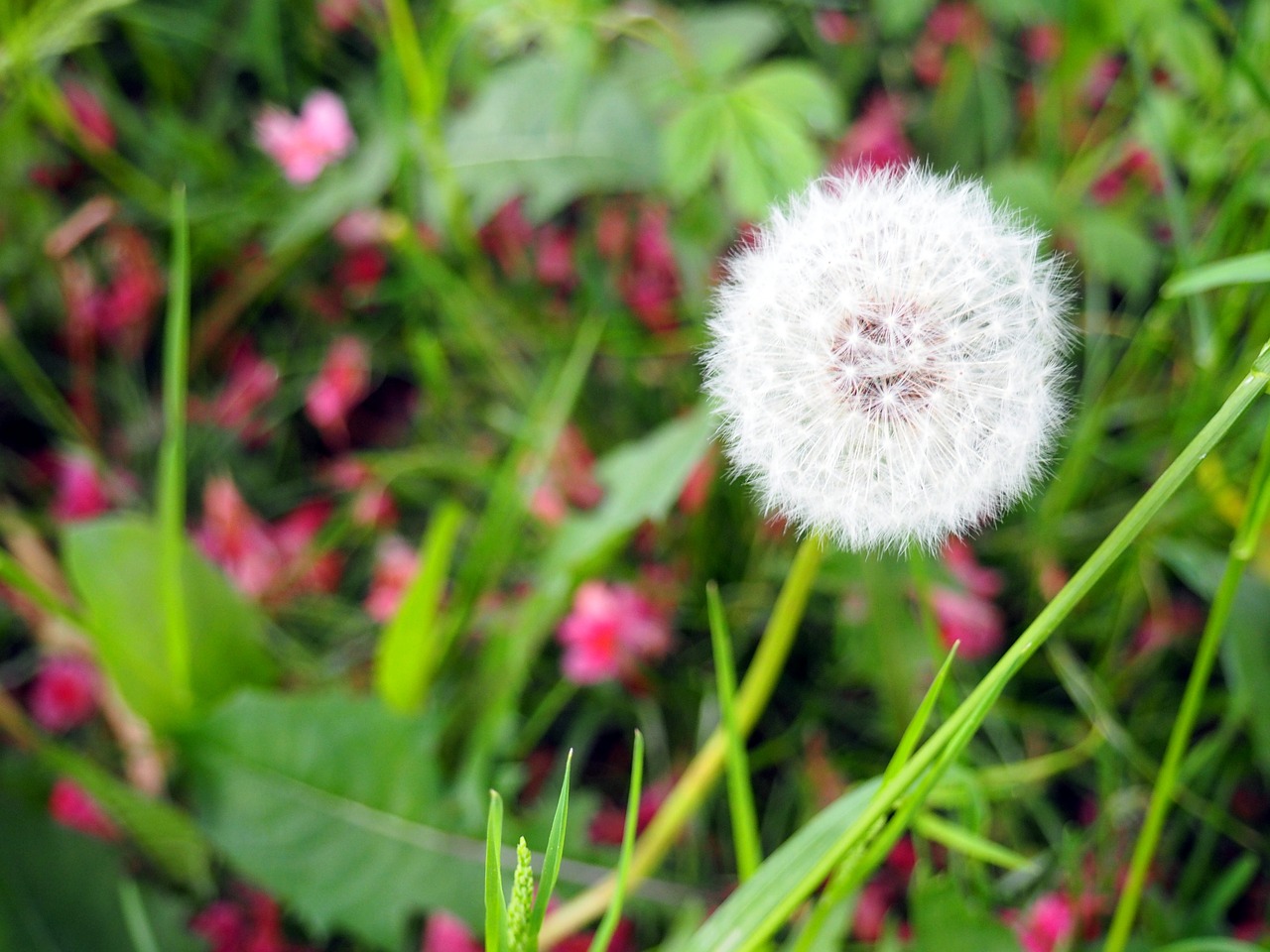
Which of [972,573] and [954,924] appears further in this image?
[972,573]

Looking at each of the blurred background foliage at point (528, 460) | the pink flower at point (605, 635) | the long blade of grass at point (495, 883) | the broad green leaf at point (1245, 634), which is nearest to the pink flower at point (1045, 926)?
the blurred background foliage at point (528, 460)

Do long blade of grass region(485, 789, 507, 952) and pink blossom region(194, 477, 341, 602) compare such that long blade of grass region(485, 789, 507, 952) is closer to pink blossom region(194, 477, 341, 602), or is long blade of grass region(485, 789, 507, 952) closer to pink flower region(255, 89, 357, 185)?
pink blossom region(194, 477, 341, 602)

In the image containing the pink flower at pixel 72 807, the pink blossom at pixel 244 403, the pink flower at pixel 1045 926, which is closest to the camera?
the pink flower at pixel 1045 926

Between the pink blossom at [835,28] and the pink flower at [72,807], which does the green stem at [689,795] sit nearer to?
the pink flower at [72,807]

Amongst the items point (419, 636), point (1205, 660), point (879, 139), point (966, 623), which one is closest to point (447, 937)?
point (419, 636)

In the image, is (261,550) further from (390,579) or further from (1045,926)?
(1045,926)

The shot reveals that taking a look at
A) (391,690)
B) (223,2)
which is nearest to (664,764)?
(391,690)

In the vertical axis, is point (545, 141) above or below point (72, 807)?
above
